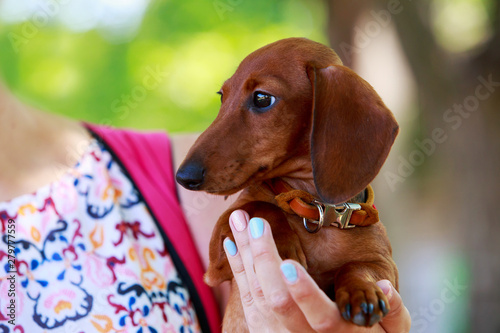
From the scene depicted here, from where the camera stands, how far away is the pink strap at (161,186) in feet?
6.69

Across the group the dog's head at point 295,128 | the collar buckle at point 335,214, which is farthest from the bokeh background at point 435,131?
the collar buckle at point 335,214

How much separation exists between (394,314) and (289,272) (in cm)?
41

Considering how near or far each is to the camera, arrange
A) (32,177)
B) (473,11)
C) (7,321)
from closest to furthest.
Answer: (7,321)
(32,177)
(473,11)

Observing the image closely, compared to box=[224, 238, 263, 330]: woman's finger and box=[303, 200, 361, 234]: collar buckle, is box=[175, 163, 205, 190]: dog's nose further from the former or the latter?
box=[303, 200, 361, 234]: collar buckle

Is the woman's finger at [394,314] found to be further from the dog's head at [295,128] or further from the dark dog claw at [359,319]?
the dog's head at [295,128]

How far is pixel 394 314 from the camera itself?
1471 millimetres

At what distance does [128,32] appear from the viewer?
5586 mm

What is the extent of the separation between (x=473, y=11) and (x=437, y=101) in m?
0.84

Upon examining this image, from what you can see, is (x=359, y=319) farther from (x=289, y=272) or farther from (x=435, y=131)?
(x=435, y=131)

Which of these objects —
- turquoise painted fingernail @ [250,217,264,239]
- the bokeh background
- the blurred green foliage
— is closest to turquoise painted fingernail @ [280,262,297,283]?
turquoise painted fingernail @ [250,217,264,239]

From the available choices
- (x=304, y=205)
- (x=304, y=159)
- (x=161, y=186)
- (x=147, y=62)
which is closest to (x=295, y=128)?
→ (x=304, y=159)

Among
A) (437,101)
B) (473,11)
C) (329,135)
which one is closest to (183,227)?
(329,135)

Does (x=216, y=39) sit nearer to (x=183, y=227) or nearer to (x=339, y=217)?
(x=183, y=227)

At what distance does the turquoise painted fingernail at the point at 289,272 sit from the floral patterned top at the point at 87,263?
2.50 feet
